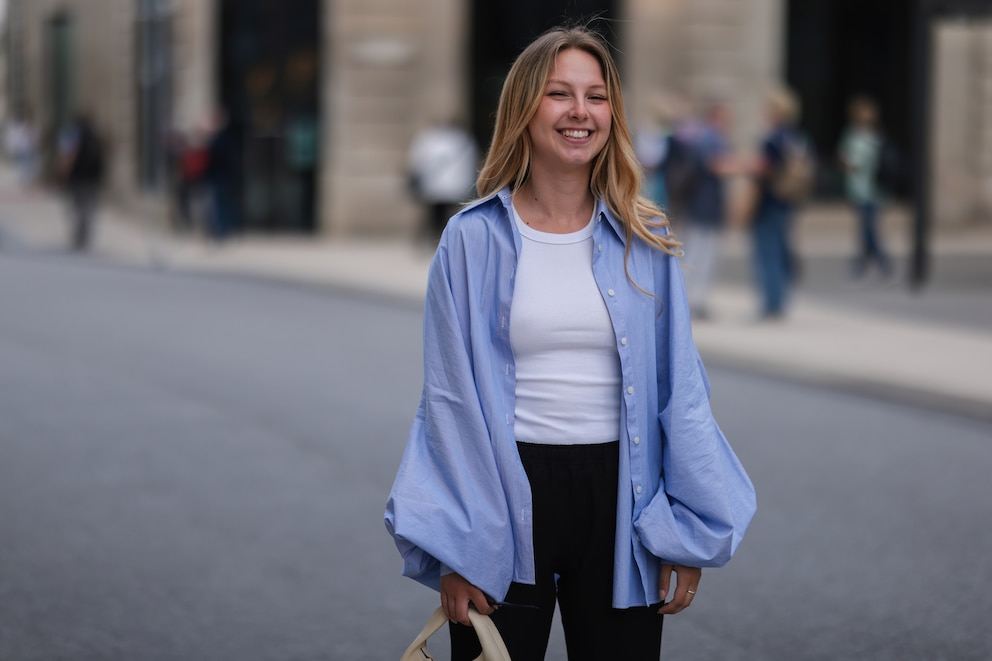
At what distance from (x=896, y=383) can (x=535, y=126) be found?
7.35 metres

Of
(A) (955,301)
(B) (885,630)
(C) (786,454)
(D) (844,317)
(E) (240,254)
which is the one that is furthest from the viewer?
(E) (240,254)

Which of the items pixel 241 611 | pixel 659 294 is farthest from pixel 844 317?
pixel 659 294

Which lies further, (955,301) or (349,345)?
(955,301)

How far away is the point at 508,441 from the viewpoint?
2854mm

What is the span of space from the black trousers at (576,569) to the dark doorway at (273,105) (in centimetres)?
2136

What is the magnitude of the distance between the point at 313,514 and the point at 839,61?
19996 mm

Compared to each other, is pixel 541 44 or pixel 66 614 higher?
pixel 541 44

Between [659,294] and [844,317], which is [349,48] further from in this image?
[659,294]

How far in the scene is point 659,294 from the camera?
2977 mm

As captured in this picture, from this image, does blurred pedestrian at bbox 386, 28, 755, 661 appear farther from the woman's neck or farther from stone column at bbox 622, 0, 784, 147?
stone column at bbox 622, 0, 784, 147

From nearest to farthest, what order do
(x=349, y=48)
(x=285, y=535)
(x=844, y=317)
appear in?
(x=285, y=535) → (x=844, y=317) → (x=349, y=48)

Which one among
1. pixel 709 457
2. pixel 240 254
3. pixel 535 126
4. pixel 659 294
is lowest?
pixel 240 254

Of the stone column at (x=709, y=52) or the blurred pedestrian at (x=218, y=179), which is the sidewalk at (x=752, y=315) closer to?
the blurred pedestrian at (x=218, y=179)

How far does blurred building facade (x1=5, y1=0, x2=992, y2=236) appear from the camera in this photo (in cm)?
2356
